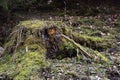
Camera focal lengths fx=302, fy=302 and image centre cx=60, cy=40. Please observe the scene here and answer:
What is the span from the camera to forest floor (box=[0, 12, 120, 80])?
18.1ft

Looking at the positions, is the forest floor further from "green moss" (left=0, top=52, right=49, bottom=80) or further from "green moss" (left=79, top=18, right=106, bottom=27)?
"green moss" (left=0, top=52, right=49, bottom=80)

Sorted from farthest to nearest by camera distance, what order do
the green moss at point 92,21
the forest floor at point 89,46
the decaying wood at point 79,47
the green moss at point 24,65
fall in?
the green moss at point 92,21 < the decaying wood at point 79,47 < the forest floor at point 89,46 < the green moss at point 24,65

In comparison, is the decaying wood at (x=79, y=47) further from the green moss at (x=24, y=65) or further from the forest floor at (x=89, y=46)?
the green moss at (x=24, y=65)

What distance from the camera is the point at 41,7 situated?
38.0ft

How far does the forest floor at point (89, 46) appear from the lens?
553cm

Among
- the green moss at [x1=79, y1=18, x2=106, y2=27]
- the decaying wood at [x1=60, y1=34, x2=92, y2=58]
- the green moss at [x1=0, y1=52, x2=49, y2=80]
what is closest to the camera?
the green moss at [x1=0, y1=52, x2=49, y2=80]

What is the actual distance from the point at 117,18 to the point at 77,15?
1502 millimetres

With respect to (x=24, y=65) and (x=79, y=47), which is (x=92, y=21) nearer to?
(x=79, y=47)

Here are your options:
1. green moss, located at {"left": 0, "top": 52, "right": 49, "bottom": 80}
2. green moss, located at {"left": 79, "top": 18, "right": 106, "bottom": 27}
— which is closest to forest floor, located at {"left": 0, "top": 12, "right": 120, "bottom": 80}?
green moss, located at {"left": 79, "top": 18, "right": 106, "bottom": 27}

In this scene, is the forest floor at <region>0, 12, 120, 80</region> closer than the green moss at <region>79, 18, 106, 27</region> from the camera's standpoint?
Yes

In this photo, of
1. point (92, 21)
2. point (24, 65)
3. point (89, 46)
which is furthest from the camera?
point (92, 21)

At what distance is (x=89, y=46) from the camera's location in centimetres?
696

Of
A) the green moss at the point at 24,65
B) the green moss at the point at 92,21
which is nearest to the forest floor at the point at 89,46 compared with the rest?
the green moss at the point at 92,21

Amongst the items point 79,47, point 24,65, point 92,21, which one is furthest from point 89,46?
point 92,21
